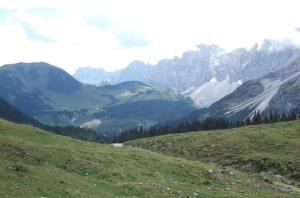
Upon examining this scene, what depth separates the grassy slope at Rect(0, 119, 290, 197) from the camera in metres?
17.5

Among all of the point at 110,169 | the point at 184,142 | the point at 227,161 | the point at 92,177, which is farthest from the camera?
the point at 184,142

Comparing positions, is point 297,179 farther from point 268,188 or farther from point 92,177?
point 92,177

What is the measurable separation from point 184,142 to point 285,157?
30430 mm

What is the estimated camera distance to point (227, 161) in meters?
41.3

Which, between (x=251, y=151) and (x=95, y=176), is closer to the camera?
(x=95, y=176)

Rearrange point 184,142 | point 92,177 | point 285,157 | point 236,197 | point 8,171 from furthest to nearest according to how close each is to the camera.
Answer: point 184,142
point 285,157
point 92,177
point 236,197
point 8,171

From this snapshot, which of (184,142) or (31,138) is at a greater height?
(31,138)

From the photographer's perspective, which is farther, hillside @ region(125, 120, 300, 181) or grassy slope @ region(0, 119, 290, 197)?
hillside @ region(125, 120, 300, 181)

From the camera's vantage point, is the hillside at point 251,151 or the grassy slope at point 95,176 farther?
the hillside at point 251,151

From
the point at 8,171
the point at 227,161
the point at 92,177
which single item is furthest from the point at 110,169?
the point at 227,161

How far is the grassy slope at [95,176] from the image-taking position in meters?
17.5

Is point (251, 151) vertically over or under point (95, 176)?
under

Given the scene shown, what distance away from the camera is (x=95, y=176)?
2328cm

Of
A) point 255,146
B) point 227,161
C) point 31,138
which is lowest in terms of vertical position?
point 227,161
